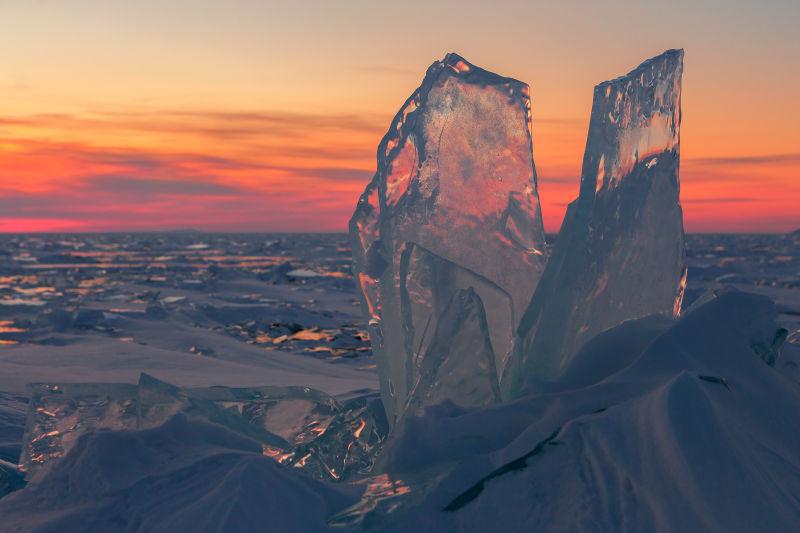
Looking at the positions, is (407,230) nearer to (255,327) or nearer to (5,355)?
(5,355)

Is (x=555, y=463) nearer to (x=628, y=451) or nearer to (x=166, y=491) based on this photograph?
(x=628, y=451)

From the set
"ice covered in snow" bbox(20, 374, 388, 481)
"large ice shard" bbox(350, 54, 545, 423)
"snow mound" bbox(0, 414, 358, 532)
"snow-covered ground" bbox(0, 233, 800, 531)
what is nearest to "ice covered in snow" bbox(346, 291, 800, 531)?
"snow-covered ground" bbox(0, 233, 800, 531)

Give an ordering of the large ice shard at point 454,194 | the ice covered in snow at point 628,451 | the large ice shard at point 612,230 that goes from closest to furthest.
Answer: the ice covered in snow at point 628,451 → the large ice shard at point 612,230 → the large ice shard at point 454,194

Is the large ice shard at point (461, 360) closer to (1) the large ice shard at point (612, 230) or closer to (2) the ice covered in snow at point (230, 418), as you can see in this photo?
(1) the large ice shard at point (612, 230)

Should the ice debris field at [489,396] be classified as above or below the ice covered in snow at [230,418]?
above

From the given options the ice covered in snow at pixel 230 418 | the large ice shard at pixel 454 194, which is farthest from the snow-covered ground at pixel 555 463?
the large ice shard at pixel 454 194

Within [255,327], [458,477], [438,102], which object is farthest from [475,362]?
[255,327]

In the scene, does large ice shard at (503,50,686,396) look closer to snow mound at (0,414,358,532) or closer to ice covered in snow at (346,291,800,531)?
ice covered in snow at (346,291,800,531)

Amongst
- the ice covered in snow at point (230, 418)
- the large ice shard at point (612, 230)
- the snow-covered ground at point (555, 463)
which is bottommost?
the ice covered in snow at point (230, 418)
